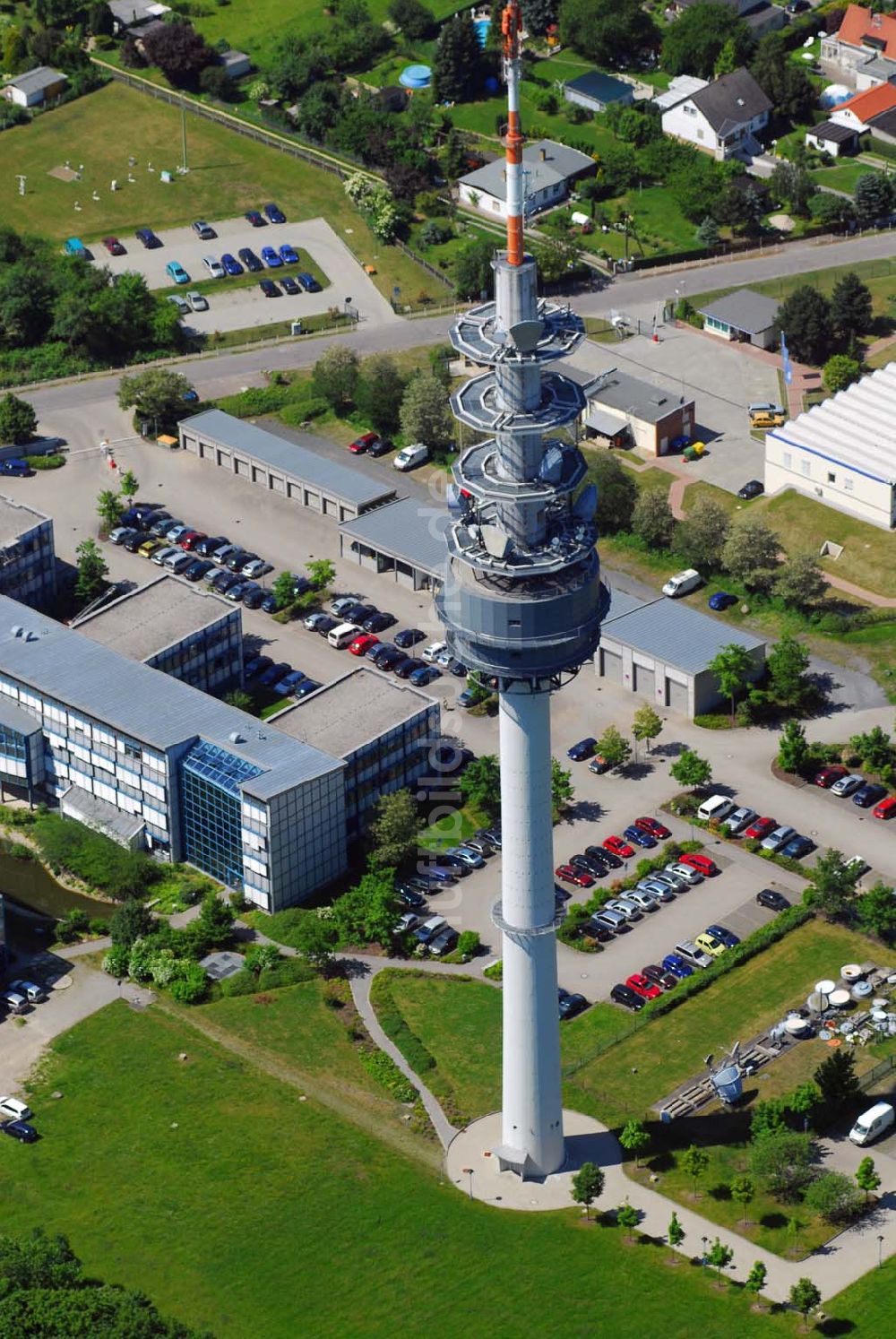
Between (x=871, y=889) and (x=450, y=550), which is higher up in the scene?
→ (x=450, y=550)

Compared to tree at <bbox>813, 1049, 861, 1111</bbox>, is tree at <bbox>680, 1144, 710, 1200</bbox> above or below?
below

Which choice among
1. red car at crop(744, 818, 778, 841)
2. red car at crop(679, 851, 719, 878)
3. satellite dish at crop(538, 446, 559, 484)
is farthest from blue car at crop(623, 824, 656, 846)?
satellite dish at crop(538, 446, 559, 484)

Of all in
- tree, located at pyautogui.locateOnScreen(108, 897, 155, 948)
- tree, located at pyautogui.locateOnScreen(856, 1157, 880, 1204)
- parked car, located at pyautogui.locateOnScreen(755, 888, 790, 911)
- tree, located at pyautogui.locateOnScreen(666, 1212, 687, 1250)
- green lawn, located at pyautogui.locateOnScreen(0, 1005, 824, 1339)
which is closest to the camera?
green lawn, located at pyautogui.locateOnScreen(0, 1005, 824, 1339)

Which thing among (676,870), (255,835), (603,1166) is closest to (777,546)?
(676,870)

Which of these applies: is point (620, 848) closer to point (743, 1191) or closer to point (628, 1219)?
point (743, 1191)

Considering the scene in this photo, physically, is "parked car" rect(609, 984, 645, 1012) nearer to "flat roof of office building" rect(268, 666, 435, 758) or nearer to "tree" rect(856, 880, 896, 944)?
"tree" rect(856, 880, 896, 944)

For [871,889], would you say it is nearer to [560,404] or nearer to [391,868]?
[391,868]

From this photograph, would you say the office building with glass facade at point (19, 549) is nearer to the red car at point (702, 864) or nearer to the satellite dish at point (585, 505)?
the red car at point (702, 864)
